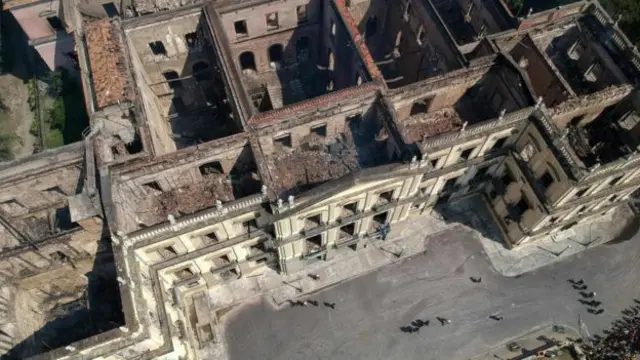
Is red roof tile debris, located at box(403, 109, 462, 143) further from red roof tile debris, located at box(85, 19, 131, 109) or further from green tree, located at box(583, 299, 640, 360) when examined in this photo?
red roof tile debris, located at box(85, 19, 131, 109)

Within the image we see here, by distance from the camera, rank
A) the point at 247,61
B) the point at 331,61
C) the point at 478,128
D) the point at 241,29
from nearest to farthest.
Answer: the point at 478,128 → the point at 241,29 → the point at 331,61 → the point at 247,61

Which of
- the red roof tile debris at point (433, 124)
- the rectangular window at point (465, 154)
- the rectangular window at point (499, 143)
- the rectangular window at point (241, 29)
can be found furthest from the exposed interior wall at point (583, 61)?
the rectangular window at point (241, 29)

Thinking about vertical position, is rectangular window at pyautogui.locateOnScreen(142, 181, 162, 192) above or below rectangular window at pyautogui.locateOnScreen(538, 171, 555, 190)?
above

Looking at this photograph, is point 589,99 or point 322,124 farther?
point 322,124

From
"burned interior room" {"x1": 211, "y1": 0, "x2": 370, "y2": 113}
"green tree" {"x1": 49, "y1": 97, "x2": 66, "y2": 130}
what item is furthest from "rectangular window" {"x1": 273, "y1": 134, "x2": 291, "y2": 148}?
"green tree" {"x1": 49, "y1": 97, "x2": 66, "y2": 130}

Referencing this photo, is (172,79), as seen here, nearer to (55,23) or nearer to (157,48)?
(157,48)

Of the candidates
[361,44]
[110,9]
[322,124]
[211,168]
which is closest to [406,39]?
[361,44]

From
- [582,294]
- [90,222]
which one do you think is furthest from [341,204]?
[582,294]
